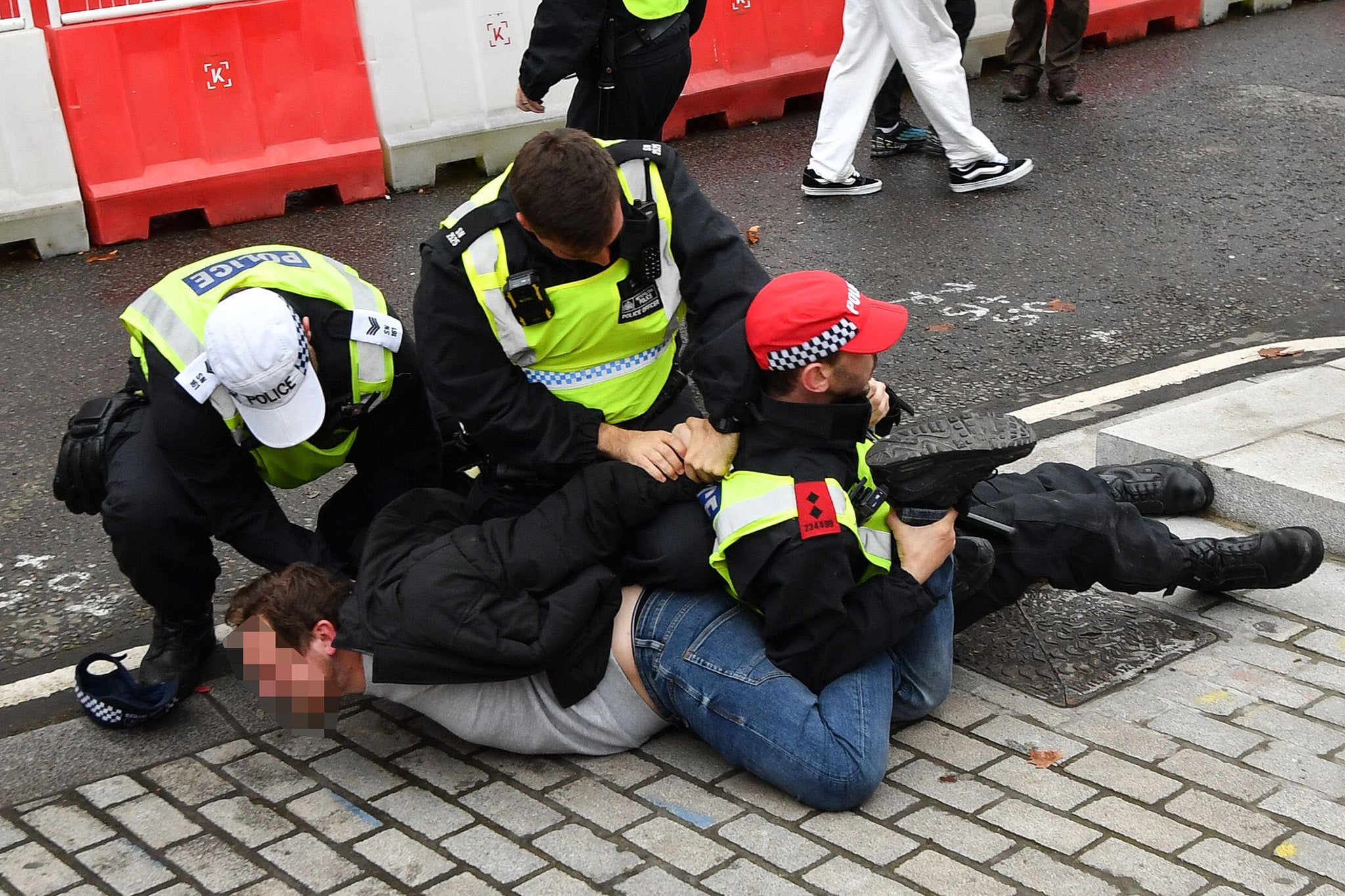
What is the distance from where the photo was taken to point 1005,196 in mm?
7480

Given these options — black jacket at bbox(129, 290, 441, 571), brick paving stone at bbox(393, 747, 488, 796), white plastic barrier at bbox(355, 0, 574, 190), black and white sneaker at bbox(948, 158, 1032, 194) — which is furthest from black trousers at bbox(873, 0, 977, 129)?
brick paving stone at bbox(393, 747, 488, 796)

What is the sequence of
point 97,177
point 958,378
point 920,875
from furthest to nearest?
point 97,177
point 958,378
point 920,875

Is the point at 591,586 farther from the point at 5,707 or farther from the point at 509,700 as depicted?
the point at 5,707

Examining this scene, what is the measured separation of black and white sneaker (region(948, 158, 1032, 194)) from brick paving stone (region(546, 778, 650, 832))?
5.13 meters

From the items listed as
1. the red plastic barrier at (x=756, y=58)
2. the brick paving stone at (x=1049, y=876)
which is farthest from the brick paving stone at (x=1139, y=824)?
the red plastic barrier at (x=756, y=58)

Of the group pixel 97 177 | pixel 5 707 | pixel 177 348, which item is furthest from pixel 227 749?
pixel 97 177

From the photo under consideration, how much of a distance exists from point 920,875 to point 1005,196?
5290mm

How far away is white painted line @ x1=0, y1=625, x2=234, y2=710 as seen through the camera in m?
3.66

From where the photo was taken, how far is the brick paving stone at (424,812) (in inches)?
120

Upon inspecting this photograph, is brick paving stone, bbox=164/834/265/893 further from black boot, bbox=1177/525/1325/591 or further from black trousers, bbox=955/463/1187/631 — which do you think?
black boot, bbox=1177/525/1325/591

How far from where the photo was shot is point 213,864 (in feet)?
9.79

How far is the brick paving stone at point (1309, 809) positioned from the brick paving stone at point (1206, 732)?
0.55 feet

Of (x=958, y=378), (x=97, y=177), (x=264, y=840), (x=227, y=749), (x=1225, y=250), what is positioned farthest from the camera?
(x=97, y=177)

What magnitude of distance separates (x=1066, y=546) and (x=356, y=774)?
1720mm
